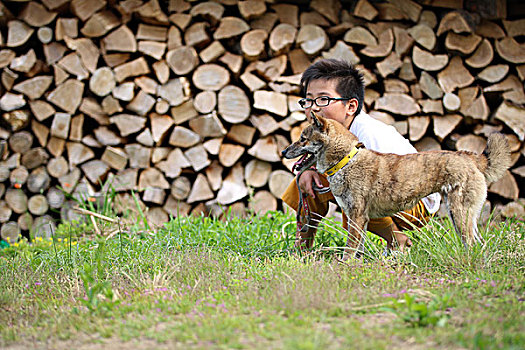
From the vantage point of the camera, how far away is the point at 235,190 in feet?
16.0

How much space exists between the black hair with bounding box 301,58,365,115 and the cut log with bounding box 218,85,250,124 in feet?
4.61

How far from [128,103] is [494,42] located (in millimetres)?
3900

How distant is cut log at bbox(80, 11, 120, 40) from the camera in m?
4.87

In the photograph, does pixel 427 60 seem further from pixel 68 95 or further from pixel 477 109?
pixel 68 95

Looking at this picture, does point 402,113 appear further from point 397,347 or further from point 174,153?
point 397,347

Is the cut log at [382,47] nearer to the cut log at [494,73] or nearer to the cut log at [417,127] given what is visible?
the cut log at [417,127]

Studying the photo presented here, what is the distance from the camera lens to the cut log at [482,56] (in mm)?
4766

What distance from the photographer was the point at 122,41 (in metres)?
4.86

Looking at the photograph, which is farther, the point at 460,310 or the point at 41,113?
the point at 41,113

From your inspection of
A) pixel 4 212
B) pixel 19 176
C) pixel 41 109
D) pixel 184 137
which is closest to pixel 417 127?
pixel 184 137

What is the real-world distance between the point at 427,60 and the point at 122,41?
3.19 m

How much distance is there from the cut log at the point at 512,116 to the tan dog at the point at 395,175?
2432 millimetres

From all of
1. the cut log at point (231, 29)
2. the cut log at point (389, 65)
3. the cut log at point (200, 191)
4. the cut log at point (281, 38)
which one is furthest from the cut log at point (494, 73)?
the cut log at point (200, 191)

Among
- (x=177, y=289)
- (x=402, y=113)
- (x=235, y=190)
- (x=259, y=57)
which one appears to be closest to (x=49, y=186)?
(x=235, y=190)
